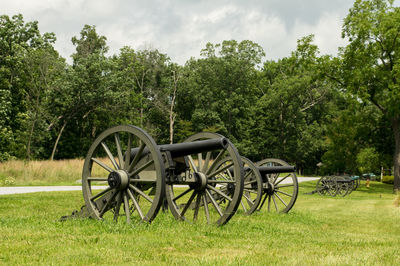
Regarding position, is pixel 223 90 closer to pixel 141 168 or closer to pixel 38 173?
pixel 38 173

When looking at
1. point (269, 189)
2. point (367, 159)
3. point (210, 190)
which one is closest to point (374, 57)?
point (367, 159)

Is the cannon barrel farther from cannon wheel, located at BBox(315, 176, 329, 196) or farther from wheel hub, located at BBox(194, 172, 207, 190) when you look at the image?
cannon wheel, located at BBox(315, 176, 329, 196)

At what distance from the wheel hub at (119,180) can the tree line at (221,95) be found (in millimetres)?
21434

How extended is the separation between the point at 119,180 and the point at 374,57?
87.3ft

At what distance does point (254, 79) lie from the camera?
57.1m

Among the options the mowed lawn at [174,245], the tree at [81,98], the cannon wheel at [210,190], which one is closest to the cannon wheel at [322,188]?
the cannon wheel at [210,190]

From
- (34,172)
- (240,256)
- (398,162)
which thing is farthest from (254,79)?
(240,256)

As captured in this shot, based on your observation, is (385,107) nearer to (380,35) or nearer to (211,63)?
(380,35)

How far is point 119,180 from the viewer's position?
7.03 meters

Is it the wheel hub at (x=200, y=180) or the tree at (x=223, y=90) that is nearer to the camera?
the wheel hub at (x=200, y=180)

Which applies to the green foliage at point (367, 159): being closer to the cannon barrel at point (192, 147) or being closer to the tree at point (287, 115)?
the tree at point (287, 115)

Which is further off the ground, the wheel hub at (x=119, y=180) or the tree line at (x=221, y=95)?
the tree line at (x=221, y=95)

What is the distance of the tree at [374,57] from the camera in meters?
27.9

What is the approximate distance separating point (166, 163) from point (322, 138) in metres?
55.6
